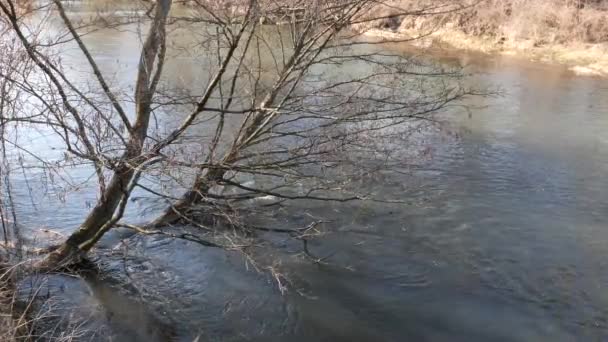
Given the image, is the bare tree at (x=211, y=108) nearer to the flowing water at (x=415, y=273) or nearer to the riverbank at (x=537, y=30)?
the flowing water at (x=415, y=273)

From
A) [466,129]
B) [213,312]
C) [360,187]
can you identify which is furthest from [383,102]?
[466,129]

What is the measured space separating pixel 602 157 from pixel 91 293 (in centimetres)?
1023

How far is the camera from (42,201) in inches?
369

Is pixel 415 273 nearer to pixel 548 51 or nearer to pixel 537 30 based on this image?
pixel 548 51

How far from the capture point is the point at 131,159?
6082mm

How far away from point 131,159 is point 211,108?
1.37m

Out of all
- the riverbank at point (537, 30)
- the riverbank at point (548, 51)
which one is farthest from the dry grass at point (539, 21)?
the riverbank at point (548, 51)

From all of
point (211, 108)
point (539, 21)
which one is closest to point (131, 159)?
point (211, 108)

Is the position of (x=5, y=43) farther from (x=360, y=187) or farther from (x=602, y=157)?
(x=602, y=157)

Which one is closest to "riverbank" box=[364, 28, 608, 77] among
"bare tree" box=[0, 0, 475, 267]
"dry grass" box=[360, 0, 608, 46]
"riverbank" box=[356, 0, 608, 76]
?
"riverbank" box=[356, 0, 608, 76]

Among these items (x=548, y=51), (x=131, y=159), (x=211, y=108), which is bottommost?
(x=548, y=51)

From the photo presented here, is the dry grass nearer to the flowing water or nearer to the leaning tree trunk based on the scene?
the flowing water

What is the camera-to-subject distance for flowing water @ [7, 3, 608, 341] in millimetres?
6680

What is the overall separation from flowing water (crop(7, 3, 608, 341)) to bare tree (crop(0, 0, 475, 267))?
591 mm
